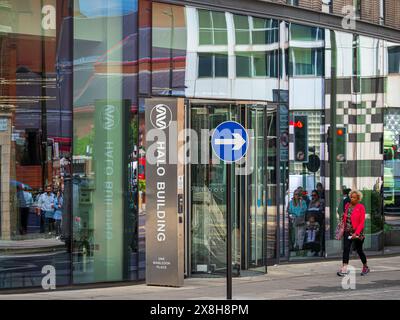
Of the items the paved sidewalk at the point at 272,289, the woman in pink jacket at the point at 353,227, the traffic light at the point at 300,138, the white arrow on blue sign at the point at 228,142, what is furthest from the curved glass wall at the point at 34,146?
the traffic light at the point at 300,138

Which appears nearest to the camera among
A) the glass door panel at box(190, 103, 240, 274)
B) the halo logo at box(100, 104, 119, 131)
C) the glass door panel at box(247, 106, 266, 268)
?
the halo logo at box(100, 104, 119, 131)

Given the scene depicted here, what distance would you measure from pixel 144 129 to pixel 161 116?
71 cm

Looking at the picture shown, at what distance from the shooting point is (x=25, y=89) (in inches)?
612

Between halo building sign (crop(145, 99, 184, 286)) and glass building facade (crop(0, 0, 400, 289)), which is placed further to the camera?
halo building sign (crop(145, 99, 184, 286))

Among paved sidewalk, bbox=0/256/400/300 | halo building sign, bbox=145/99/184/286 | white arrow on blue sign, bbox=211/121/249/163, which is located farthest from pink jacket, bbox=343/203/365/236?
white arrow on blue sign, bbox=211/121/249/163

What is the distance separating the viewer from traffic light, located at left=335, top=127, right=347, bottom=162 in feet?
69.7

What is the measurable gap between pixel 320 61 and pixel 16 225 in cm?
873

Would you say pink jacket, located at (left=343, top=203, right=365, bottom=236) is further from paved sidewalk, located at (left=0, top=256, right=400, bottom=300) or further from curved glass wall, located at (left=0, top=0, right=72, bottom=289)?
curved glass wall, located at (left=0, top=0, right=72, bottom=289)

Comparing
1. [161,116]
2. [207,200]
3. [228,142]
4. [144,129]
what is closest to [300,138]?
[207,200]

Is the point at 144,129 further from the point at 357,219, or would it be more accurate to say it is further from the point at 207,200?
the point at 357,219

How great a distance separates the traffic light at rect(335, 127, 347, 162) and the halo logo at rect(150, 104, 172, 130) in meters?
6.42

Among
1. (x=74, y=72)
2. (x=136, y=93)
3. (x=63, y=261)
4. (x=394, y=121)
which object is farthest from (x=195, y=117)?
(x=394, y=121)

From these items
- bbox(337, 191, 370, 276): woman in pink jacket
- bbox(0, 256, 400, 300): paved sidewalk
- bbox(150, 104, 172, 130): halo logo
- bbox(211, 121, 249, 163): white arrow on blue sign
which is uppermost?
bbox(150, 104, 172, 130): halo logo

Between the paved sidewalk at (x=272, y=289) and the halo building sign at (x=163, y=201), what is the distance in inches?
14.4
